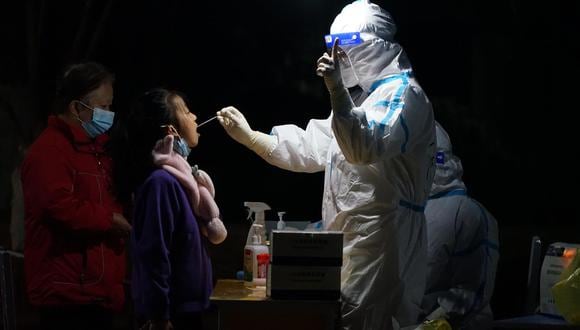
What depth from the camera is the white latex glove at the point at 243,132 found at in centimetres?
324

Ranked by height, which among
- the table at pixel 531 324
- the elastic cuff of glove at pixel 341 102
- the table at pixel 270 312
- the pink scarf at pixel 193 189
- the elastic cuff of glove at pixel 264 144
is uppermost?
the elastic cuff of glove at pixel 341 102

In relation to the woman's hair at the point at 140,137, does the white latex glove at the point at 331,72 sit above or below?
above

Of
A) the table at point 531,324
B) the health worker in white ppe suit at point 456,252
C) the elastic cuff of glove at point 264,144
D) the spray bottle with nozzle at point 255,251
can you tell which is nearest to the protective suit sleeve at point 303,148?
the elastic cuff of glove at point 264,144

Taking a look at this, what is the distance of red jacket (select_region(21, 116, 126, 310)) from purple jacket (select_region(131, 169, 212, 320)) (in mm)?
382

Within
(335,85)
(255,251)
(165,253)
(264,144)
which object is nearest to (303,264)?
(255,251)

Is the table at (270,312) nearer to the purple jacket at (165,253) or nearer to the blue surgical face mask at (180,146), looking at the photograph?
the purple jacket at (165,253)

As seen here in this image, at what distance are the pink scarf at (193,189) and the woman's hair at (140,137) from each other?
1.8 inches

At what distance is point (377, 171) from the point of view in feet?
9.11

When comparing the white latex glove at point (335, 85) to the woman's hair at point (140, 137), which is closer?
the white latex glove at point (335, 85)

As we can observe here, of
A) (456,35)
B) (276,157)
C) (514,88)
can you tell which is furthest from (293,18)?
(276,157)

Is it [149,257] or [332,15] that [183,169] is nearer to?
[149,257]

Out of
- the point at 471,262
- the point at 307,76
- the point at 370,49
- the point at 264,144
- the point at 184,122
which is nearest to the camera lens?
the point at 184,122

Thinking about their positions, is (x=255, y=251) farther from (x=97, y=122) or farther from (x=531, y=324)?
(x=531, y=324)

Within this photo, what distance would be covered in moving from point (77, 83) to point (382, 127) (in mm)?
1245
